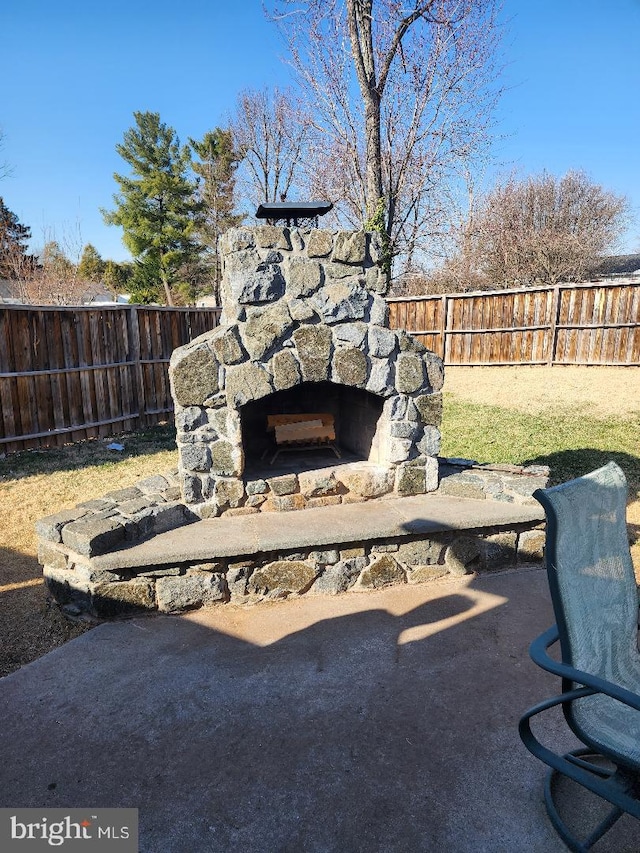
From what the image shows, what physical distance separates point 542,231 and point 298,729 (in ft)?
79.4

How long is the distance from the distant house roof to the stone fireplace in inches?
913

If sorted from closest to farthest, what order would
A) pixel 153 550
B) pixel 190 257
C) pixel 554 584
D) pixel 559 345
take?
pixel 554 584
pixel 153 550
pixel 559 345
pixel 190 257

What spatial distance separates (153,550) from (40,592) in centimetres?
123

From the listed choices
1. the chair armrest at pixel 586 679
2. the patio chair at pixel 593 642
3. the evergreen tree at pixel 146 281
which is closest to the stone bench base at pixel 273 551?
the patio chair at pixel 593 642

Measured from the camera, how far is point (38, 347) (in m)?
7.59

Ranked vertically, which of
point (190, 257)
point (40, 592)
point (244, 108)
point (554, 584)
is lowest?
point (40, 592)

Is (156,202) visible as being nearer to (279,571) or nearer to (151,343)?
(151,343)

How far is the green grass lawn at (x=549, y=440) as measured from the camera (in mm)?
6344

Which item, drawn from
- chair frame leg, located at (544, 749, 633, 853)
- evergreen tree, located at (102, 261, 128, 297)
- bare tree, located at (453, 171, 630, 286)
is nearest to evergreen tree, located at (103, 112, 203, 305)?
evergreen tree, located at (102, 261, 128, 297)

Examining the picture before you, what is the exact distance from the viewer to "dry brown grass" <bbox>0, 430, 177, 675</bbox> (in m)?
3.34

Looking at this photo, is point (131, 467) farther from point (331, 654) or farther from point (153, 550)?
point (331, 654)

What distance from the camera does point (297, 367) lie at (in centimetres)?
389

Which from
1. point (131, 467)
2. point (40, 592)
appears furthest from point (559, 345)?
point (40, 592)

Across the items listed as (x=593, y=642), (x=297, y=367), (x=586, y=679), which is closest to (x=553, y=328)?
(x=297, y=367)
